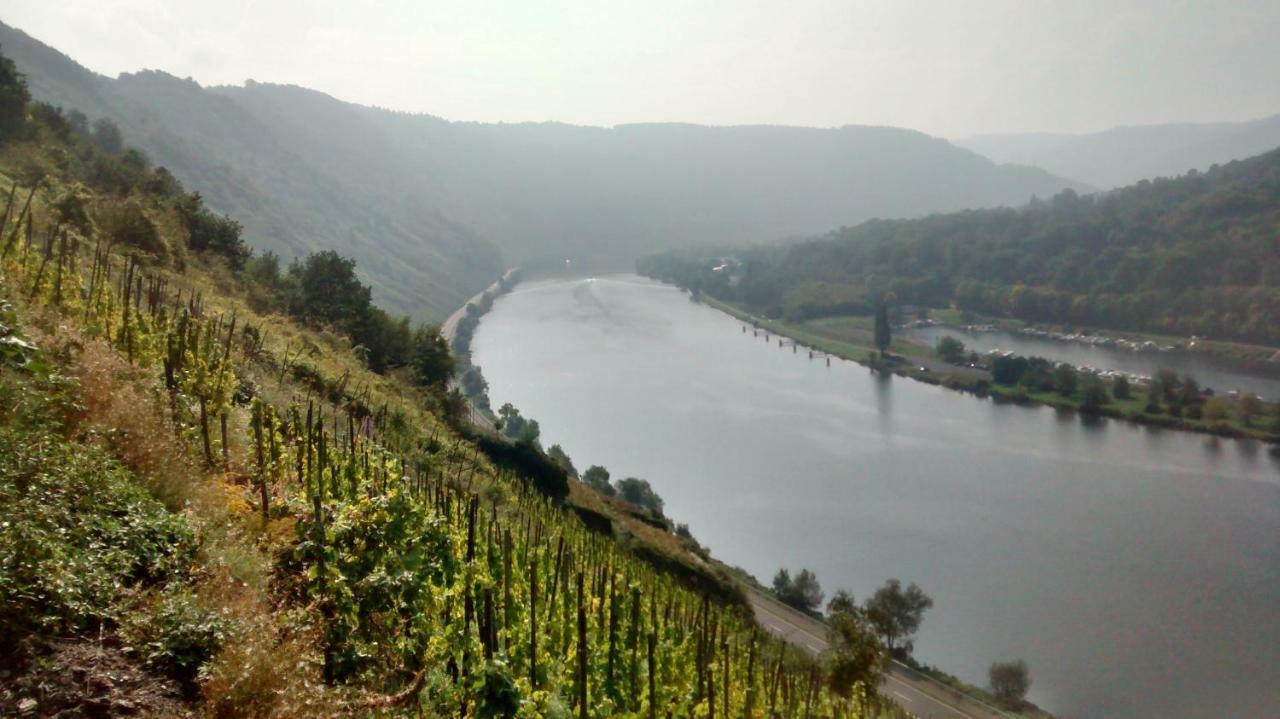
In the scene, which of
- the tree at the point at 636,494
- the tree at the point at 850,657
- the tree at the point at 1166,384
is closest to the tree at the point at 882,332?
the tree at the point at 1166,384

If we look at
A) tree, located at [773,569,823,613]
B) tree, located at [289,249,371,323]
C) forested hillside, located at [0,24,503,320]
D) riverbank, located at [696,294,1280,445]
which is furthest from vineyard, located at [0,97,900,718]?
riverbank, located at [696,294,1280,445]

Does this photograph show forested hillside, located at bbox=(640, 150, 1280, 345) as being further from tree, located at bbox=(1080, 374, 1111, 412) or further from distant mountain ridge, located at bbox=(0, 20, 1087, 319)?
distant mountain ridge, located at bbox=(0, 20, 1087, 319)

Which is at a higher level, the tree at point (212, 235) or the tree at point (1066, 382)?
the tree at point (212, 235)

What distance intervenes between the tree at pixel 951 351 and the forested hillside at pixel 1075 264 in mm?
11692

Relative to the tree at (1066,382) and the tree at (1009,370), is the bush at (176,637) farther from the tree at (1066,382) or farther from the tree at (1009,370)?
the tree at (1009,370)

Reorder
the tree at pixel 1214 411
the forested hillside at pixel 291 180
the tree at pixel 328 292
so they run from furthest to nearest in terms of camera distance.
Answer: the forested hillside at pixel 291 180, the tree at pixel 1214 411, the tree at pixel 328 292

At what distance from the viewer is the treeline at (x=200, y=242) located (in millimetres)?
10898

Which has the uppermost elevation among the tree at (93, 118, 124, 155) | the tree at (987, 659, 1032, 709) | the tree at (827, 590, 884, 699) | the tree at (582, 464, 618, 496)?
the tree at (93, 118, 124, 155)

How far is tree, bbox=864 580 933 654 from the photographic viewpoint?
1684cm

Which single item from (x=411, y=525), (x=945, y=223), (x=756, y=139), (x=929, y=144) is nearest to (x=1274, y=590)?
(x=411, y=525)

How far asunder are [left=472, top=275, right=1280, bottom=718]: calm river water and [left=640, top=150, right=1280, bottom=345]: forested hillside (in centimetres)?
1564

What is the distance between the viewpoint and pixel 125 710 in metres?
1.94

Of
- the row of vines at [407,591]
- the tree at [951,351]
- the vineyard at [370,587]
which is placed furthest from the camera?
the tree at [951,351]

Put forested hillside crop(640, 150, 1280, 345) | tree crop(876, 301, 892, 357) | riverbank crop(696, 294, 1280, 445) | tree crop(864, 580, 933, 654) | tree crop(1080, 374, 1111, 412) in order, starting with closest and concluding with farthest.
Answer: tree crop(864, 580, 933, 654) → riverbank crop(696, 294, 1280, 445) → tree crop(1080, 374, 1111, 412) → tree crop(876, 301, 892, 357) → forested hillside crop(640, 150, 1280, 345)
